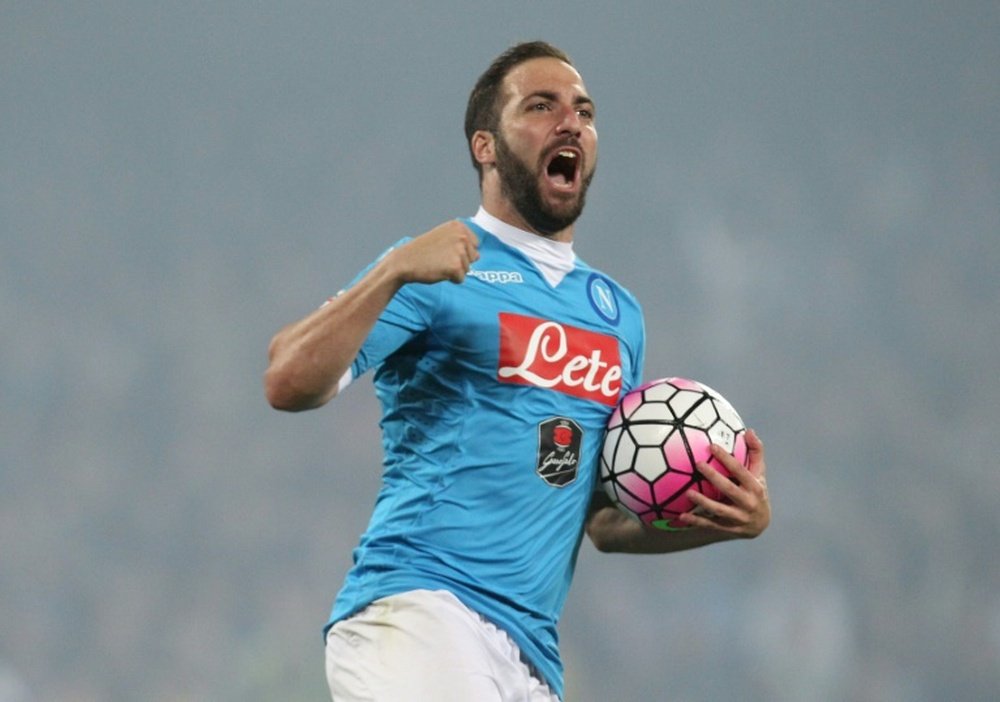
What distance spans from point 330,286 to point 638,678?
3.75 meters

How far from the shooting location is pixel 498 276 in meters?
3.11

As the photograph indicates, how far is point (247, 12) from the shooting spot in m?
9.51

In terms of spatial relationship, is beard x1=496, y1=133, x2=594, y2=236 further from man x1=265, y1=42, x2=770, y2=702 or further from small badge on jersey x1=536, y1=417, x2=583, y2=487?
small badge on jersey x1=536, y1=417, x2=583, y2=487

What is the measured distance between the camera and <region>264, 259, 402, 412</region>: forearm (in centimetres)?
256

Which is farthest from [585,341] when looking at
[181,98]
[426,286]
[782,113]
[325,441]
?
[782,113]

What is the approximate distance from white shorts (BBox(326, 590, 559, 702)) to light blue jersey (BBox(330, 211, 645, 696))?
4 centimetres

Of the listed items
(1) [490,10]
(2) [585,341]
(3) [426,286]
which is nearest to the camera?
(3) [426,286]

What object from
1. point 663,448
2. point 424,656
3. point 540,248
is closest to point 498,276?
point 540,248

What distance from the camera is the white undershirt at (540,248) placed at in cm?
325

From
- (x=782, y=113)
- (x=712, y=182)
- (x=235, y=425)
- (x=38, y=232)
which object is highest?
(x=782, y=113)

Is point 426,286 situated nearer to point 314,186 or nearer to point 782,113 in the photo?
point 314,186

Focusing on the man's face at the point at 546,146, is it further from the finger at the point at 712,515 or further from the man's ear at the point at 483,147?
the finger at the point at 712,515

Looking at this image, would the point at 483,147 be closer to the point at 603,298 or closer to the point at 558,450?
the point at 603,298

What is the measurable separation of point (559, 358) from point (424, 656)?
0.81 meters
